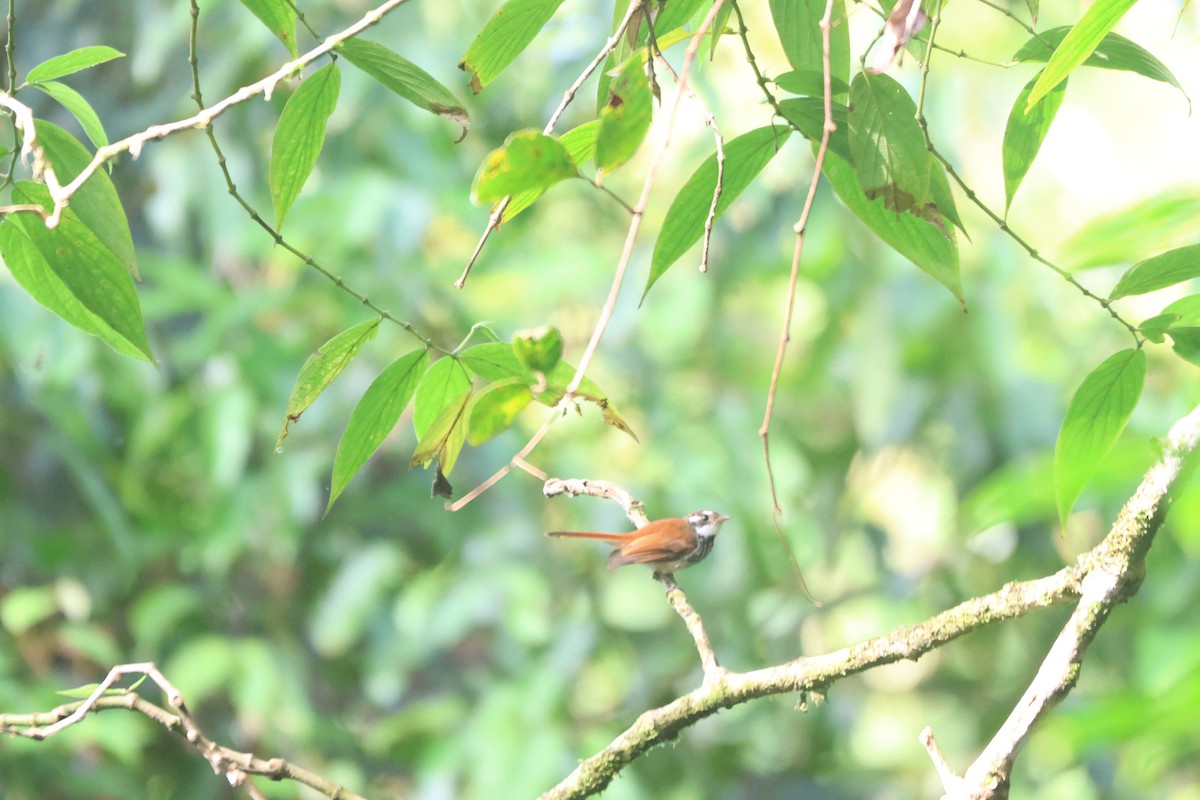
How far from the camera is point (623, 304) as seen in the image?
2691 mm

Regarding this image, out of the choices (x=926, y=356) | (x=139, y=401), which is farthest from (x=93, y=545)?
(x=926, y=356)

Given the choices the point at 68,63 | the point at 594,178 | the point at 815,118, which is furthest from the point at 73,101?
the point at 815,118

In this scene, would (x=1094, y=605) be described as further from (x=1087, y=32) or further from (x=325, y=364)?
(x=325, y=364)

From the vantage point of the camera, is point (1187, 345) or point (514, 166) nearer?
point (514, 166)

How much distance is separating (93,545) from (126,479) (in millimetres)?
169

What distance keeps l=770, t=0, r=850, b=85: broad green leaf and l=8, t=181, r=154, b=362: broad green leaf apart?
0.39 metres

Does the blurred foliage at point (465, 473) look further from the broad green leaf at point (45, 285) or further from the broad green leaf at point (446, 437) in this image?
the broad green leaf at point (446, 437)

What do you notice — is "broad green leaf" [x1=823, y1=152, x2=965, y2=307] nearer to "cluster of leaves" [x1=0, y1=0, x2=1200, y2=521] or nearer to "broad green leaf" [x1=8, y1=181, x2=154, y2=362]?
"cluster of leaves" [x1=0, y1=0, x2=1200, y2=521]

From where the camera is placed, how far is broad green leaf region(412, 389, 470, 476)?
60 centimetres

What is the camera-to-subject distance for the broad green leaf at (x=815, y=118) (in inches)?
23.8

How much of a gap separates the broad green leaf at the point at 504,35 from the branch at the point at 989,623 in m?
0.39

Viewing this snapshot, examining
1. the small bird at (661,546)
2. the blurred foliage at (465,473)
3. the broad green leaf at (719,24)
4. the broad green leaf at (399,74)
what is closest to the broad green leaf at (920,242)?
the broad green leaf at (719,24)

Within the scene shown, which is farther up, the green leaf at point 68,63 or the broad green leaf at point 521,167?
the green leaf at point 68,63

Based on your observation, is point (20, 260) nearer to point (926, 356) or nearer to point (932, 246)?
point (932, 246)
